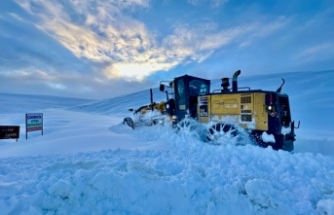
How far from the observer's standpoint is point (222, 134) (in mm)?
7684

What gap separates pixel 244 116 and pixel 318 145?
299 cm

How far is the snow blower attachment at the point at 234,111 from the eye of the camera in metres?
7.03

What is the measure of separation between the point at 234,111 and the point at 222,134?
0.84 m

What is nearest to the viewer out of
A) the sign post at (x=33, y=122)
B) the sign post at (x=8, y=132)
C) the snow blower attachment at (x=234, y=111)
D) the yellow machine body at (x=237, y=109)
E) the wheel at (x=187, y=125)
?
the snow blower attachment at (x=234, y=111)

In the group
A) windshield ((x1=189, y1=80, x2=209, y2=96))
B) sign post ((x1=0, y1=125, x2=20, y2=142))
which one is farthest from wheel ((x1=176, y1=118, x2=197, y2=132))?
sign post ((x1=0, y1=125, x2=20, y2=142))

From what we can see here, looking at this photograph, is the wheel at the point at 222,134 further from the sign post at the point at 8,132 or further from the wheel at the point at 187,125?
the sign post at the point at 8,132

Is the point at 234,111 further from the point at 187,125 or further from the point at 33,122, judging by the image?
the point at 33,122

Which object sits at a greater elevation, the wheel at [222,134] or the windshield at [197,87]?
the windshield at [197,87]

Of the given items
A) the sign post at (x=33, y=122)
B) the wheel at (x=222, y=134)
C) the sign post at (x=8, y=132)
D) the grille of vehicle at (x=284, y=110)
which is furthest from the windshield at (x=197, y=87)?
the sign post at (x=33, y=122)

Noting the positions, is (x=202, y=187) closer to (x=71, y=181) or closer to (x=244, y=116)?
(x=71, y=181)

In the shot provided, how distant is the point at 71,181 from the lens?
3113mm

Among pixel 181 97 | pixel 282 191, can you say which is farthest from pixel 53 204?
pixel 181 97

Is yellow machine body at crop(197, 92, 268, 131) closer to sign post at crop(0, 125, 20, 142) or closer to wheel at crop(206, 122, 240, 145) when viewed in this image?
wheel at crop(206, 122, 240, 145)

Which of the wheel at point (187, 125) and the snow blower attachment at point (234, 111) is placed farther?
the wheel at point (187, 125)
